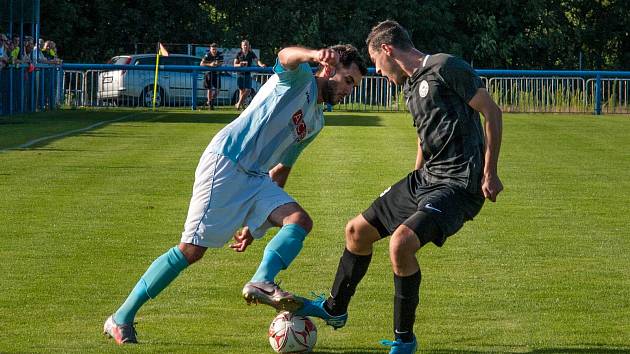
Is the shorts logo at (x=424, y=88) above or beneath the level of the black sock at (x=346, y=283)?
above

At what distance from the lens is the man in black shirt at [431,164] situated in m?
6.61

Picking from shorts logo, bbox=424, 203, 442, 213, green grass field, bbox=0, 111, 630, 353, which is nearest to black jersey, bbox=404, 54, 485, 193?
shorts logo, bbox=424, 203, 442, 213

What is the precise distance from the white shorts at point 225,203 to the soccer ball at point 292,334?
0.49m

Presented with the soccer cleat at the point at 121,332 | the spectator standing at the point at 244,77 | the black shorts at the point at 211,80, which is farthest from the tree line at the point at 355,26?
the soccer cleat at the point at 121,332

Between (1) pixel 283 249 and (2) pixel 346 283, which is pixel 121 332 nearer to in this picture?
(1) pixel 283 249

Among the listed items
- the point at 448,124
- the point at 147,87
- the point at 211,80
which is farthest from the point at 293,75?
the point at 147,87

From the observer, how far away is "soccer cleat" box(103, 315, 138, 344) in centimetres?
686

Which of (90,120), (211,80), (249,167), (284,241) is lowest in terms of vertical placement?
(90,120)

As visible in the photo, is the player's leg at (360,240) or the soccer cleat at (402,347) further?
the player's leg at (360,240)

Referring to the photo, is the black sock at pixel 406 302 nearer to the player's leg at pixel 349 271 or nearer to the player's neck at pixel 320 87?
the player's leg at pixel 349 271

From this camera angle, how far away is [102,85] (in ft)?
119

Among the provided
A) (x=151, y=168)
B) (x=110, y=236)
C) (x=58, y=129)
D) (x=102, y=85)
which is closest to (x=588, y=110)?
(x=102, y=85)

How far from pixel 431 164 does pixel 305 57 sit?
968mm

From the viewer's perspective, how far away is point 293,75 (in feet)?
22.2
